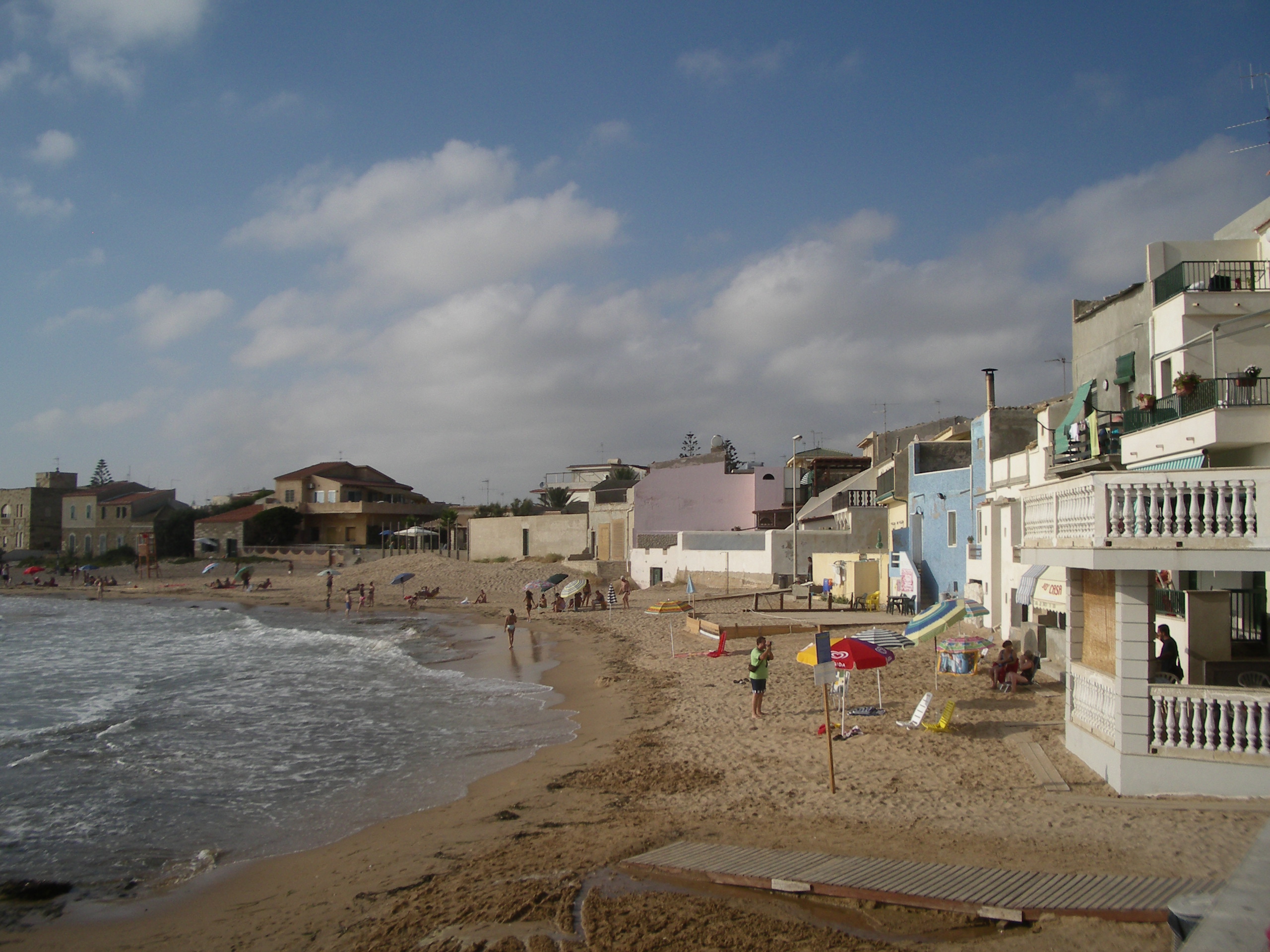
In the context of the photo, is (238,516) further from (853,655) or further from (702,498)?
(853,655)

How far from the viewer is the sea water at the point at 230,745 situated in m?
10.7

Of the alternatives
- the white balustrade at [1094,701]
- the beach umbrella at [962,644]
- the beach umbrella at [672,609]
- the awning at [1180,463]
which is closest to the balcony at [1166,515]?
the white balustrade at [1094,701]

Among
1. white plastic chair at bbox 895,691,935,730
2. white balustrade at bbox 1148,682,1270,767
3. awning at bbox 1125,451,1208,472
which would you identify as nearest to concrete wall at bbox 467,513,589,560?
awning at bbox 1125,451,1208,472

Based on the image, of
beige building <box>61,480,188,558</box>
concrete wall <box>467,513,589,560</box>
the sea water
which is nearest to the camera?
the sea water

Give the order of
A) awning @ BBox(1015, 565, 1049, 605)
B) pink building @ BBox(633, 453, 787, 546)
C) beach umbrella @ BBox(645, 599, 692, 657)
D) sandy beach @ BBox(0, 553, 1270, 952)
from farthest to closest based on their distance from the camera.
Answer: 1. pink building @ BBox(633, 453, 787, 546)
2. beach umbrella @ BBox(645, 599, 692, 657)
3. awning @ BBox(1015, 565, 1049, 605)
4. sandy beach @ BBox(0, 553, 1270, 952)

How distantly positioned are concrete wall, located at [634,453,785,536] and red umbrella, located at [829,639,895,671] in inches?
A: 1537

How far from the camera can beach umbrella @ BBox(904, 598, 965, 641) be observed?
1367 centimetres

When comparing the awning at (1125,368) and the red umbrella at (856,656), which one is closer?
the red umbrella at (856,656)

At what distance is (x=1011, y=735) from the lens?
12008mm

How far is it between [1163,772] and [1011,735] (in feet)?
10.3

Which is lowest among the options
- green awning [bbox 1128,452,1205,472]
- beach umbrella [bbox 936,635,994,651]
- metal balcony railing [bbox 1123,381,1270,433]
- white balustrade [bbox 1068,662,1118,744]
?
beach umbrella [bbox 936,635,994,651]

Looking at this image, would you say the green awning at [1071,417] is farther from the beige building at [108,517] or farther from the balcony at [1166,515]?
the beige building at [108,517]

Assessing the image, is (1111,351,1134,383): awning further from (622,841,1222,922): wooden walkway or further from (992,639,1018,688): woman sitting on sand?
(622,841,1222,922): wooden walkway

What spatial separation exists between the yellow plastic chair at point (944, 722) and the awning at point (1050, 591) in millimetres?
5543
